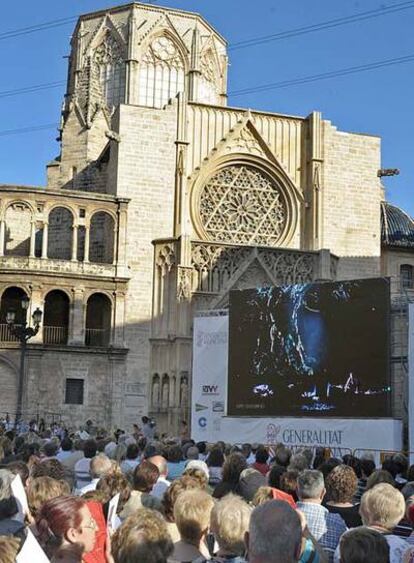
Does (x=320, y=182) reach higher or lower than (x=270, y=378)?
higher

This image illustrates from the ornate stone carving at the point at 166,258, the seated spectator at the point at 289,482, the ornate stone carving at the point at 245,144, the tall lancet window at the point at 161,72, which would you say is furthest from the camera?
the tall lancet window at the point at 161,72

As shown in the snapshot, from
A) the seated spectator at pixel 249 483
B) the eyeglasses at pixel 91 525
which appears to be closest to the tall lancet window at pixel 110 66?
the seated spectator at pixel 249 483

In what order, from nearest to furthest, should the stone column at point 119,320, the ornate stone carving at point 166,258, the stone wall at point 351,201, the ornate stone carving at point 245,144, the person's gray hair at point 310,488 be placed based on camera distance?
Answer: the person's gray hair at point 310,488
the stone column at point 119,320
the ornate stone carving at point 166,258
the ornate stone carving at point 245,144
the stone wall at point 351,201

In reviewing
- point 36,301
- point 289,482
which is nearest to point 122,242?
point 36,301

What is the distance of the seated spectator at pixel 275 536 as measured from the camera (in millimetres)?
3814

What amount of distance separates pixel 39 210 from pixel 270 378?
12390 mm

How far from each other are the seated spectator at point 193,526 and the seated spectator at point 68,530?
661 millimetres

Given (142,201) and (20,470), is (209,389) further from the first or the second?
(20,470)

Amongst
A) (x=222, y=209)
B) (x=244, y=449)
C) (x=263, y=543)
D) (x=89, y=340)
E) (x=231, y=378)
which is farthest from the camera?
(x=222, y=209)

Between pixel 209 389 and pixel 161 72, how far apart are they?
94.7ft

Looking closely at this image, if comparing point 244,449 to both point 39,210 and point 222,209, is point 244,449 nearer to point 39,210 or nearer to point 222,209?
point 39,210

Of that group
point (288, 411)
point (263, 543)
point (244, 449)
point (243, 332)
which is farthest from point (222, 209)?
point (263, 543)

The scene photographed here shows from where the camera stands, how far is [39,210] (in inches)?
1314

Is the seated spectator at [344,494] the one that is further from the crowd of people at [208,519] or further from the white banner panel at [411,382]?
the white banner panel at [411,382]
